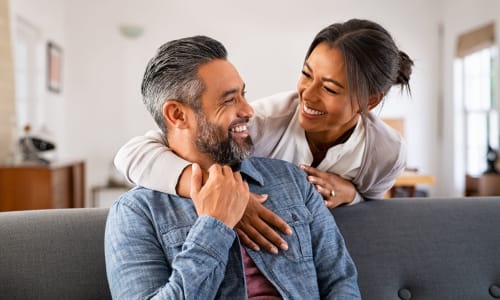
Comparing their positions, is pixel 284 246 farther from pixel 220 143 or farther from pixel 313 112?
pixel 313 112

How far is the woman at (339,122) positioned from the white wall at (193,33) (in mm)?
5214

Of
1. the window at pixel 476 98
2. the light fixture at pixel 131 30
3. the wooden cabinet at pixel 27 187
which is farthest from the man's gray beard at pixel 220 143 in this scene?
the light fixture at pixel 131 30

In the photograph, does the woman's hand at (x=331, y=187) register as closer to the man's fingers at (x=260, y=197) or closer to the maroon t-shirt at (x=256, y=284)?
the man's fingers at (x=260, y=197)

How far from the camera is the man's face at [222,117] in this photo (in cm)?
148

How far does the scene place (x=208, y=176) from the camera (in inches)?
56.0

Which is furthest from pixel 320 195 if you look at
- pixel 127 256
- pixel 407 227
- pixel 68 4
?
pixel 68 4

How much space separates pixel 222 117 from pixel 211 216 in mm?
293

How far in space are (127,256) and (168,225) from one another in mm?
132

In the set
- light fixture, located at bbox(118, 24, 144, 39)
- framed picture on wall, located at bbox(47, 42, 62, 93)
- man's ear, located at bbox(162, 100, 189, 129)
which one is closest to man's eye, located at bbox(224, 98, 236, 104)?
man's ear, located at bbox(162, 100, 189, 129)

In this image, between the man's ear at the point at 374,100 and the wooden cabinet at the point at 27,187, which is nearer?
the man's ear at the point at 374,100

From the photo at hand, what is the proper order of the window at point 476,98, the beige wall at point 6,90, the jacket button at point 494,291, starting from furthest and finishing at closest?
the window at point 476,98, the beige wall at point 6,90, the jacket button at point 494,291

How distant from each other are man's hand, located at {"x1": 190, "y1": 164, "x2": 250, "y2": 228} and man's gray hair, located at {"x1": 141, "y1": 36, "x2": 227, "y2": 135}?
23 centimetres

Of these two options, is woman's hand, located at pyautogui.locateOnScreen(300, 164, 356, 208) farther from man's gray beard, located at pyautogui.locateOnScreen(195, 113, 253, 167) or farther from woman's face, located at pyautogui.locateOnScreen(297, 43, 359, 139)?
man's gray beard, located at pyautogui.locateOnScreen(195, 113, 253, 167)

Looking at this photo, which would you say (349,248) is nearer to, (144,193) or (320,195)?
(320,195)
